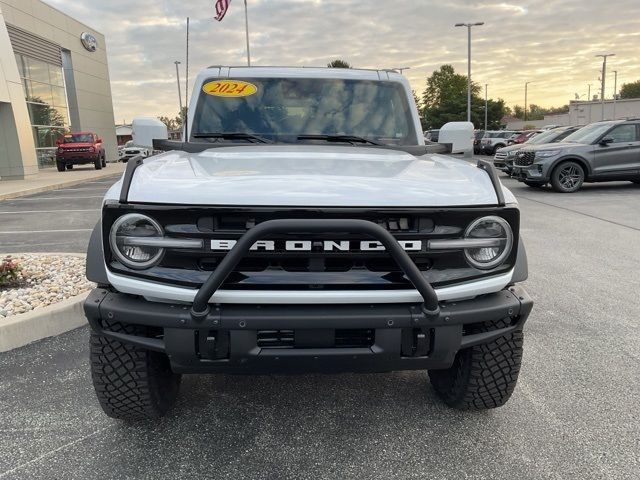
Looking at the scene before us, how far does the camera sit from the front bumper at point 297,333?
2.05 metres

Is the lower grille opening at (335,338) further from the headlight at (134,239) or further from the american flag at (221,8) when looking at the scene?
the american flag at (221,8)

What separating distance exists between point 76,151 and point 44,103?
542cm

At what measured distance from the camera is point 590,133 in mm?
13219

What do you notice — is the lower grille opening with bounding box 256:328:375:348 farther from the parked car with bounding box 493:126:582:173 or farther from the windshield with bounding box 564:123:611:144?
the parked car with bounding box 493:126:582:173

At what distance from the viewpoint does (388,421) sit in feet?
9.09

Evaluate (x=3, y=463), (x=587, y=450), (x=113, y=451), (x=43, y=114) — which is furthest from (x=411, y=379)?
(x=43, y=114)

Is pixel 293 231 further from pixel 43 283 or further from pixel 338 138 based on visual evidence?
pixel 43 283

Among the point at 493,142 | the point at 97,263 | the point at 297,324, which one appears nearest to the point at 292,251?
the point at 297,324

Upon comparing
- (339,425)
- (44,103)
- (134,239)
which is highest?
(44,103)

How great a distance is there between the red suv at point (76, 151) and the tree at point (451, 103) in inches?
1925

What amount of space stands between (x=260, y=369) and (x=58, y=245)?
619 centimetres

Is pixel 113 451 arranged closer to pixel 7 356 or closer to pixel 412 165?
pixel 7 356

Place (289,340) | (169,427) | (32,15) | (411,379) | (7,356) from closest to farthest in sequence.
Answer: (289,340) → (169,427) → (411,379) → (7,356) → (32,15)

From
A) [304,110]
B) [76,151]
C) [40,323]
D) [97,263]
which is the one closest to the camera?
[97,263]
